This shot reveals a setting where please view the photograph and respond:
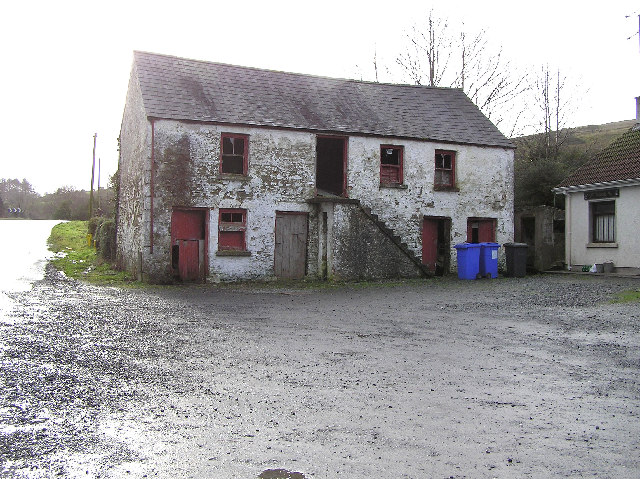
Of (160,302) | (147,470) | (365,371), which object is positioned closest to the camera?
(147,470)

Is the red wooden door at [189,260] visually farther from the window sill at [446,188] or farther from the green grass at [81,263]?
the window sill at [446,188]

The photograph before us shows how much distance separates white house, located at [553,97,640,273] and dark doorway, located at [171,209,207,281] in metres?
14.5

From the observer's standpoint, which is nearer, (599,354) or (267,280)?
(599,354)

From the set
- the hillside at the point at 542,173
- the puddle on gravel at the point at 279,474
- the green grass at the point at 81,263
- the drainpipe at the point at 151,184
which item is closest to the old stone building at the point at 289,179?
the drainpipe at the point at 151,184

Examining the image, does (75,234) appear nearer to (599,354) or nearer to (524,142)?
(524,142)

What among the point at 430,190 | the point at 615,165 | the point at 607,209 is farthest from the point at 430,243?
the point at 615,165

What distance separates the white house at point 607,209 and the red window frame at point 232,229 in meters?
13.0

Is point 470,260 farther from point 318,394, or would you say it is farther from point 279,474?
point 279,474

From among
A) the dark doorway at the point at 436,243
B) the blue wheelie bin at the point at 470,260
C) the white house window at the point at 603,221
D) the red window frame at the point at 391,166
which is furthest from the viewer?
the dark doorway at the point at 436,243

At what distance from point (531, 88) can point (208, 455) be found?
1549 inches

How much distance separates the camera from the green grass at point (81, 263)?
1922cm

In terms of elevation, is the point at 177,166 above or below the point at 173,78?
below

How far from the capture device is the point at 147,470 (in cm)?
387

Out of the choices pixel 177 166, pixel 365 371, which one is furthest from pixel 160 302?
pixel 365 371
